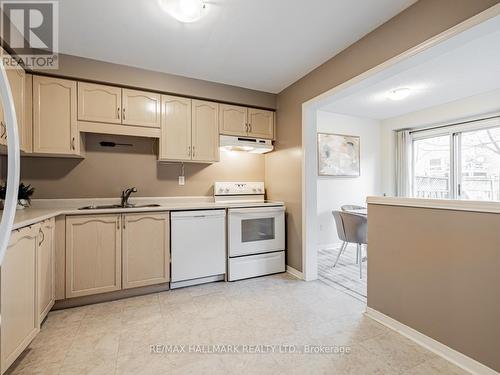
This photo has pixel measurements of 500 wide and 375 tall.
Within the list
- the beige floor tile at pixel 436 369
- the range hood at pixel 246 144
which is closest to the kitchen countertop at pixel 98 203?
the range hood at pixel 246 144

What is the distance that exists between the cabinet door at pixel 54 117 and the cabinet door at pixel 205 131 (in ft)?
3.98

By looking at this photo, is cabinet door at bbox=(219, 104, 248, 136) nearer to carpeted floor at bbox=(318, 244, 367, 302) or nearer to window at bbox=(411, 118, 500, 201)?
carpeted floor at bbox=(318, 244, 367, 302)

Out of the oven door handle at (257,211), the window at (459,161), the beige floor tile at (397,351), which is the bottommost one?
the beige floor tile at (397,351)

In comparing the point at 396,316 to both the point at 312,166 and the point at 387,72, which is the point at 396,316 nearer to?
the point at 312,166

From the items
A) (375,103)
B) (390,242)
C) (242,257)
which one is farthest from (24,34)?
(375,103)

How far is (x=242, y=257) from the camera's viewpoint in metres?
2.90

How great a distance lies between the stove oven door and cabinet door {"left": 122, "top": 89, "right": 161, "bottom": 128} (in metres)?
1.39

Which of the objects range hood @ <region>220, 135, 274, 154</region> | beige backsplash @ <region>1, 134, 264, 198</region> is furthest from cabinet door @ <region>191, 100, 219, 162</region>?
beige backsplash @ <region>1, 134, 264, 198</region>

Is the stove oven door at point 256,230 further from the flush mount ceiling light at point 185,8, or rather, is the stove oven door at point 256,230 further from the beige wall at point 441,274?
the flush mount ceiling light at point 185,8

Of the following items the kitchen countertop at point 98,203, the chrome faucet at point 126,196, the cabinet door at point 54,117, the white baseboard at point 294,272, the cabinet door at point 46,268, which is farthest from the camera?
the white baseboard at point 294,272

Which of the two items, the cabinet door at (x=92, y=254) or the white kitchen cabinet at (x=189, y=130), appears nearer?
the cabinet door at (x=92, y=254)

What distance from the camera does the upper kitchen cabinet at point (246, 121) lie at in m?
3.15

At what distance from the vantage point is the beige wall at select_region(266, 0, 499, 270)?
154 centimetres

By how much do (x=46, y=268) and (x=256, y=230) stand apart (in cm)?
204
